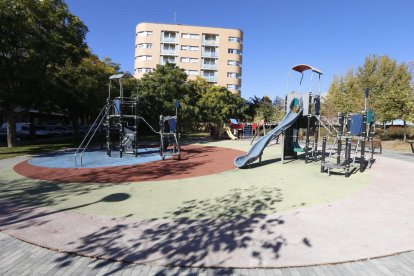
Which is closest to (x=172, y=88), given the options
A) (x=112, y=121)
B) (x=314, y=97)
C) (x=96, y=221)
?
(x=112, y=121)

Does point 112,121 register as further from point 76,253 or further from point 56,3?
point 76,253

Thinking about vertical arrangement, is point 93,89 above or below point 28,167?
above

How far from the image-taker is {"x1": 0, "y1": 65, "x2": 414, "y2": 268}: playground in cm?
465

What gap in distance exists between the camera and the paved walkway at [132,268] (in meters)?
4.02

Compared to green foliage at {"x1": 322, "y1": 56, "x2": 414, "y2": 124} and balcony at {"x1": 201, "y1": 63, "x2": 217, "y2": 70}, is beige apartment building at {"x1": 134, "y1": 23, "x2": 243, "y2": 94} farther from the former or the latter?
green foliage at {"x1": 322, "y1": 56, "x2": 414, "y2": 124}

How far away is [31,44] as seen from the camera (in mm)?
16438

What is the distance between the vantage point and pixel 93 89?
2333cm

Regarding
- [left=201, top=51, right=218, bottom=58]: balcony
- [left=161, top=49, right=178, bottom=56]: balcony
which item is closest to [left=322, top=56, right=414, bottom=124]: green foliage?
[left=201, top=51, right=218, bottom=58]: balcony

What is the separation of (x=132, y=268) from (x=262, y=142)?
32.5 feet

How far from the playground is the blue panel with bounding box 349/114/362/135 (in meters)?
0.05

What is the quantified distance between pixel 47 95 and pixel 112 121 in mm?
5122

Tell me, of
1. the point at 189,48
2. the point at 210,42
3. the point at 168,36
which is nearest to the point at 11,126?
the point at 189,48

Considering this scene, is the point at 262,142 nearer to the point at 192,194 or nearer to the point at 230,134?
the point at 192,194

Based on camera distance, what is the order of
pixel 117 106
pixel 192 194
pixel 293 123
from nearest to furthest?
pixel 192 194
pixel 293 123
pixel 117 106
